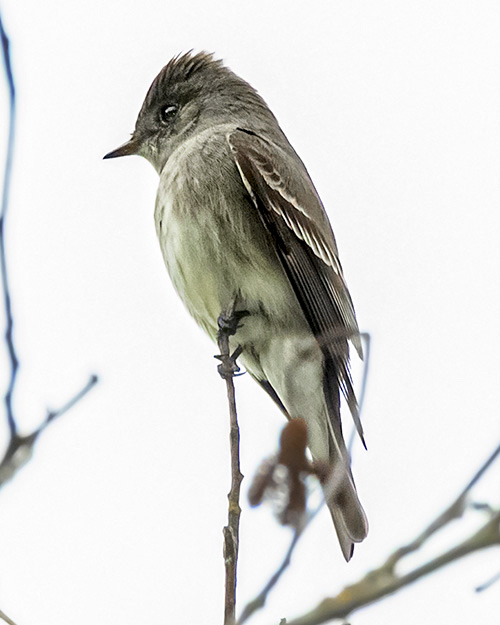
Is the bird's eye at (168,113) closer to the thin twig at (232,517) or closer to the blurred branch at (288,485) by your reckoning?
the thin twig at (232,517)

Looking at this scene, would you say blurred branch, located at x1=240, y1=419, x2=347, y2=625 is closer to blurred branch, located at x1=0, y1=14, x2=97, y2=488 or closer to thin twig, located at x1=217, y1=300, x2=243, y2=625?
blurred branch, located at x1=0, y1=14, x2=97, y2=488

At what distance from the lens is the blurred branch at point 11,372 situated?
1839 millimetres

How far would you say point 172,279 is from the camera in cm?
605

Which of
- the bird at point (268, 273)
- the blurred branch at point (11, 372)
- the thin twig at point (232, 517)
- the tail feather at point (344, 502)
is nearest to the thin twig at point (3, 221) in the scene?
the blurred branch at point (11, 372)

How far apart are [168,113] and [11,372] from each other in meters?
5.42

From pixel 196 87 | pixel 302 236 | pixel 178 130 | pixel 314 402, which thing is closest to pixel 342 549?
pixel 314 402

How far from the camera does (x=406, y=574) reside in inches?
57.6

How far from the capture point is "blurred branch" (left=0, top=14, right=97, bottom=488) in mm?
1839

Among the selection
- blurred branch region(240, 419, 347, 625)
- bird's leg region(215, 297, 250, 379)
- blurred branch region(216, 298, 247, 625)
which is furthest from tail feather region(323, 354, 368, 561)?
blurred branch region(240, 419, 347, 625)

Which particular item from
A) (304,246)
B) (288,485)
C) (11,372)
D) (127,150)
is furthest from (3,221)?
(127,150)

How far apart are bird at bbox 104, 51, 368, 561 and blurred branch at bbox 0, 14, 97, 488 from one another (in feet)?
11.4

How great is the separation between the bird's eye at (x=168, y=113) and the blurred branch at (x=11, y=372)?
5.17 m

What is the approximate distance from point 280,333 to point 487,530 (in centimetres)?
438

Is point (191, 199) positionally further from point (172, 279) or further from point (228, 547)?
point (228, 547)
